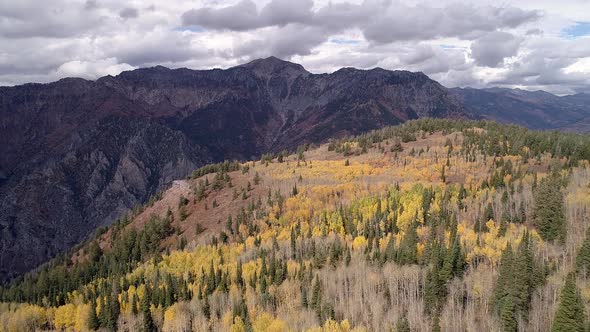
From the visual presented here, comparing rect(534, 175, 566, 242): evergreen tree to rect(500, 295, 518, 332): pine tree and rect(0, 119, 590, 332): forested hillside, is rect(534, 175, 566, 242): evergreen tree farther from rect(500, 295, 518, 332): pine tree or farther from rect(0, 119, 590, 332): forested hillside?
rect(500, 295, 518, 332): pine tree

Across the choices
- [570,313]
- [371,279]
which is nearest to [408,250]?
[371,279]

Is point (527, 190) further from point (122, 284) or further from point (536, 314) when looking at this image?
point (122, 284)

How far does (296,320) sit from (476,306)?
45.9m

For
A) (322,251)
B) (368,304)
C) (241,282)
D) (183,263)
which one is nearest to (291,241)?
(322,251)

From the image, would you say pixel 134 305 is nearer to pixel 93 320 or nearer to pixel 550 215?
pixel 93 320

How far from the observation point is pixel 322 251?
16738cm

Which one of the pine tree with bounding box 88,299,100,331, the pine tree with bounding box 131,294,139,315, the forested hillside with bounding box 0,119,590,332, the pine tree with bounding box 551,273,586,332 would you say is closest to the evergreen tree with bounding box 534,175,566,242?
the forested hillside with bounding box 0,119,590,332

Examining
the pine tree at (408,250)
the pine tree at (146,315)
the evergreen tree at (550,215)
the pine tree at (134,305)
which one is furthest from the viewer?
the evergreen tree at (550,215)

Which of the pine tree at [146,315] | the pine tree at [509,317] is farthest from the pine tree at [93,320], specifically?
the pine tree at [509,317]

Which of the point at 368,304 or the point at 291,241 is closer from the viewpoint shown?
the point at 368,304

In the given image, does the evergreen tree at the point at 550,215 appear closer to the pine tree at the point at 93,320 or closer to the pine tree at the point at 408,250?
the pine tree at the point at 408,250

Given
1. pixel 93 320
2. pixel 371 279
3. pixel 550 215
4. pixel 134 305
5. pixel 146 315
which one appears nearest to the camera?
pixel 146 315

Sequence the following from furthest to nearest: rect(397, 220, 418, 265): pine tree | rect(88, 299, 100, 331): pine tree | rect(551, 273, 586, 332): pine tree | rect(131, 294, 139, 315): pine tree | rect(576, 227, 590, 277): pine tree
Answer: rect(131, 294, 139, 315): pine tree, rect(397, 220, 418, 265): pine tree, rect(88, 299, 100, 331): pine tree, rect(576, 227, 590, 277): pine tree, rect(551, 273, 586, 332): pine tree

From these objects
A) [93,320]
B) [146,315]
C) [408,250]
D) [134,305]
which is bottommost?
[93,320]
